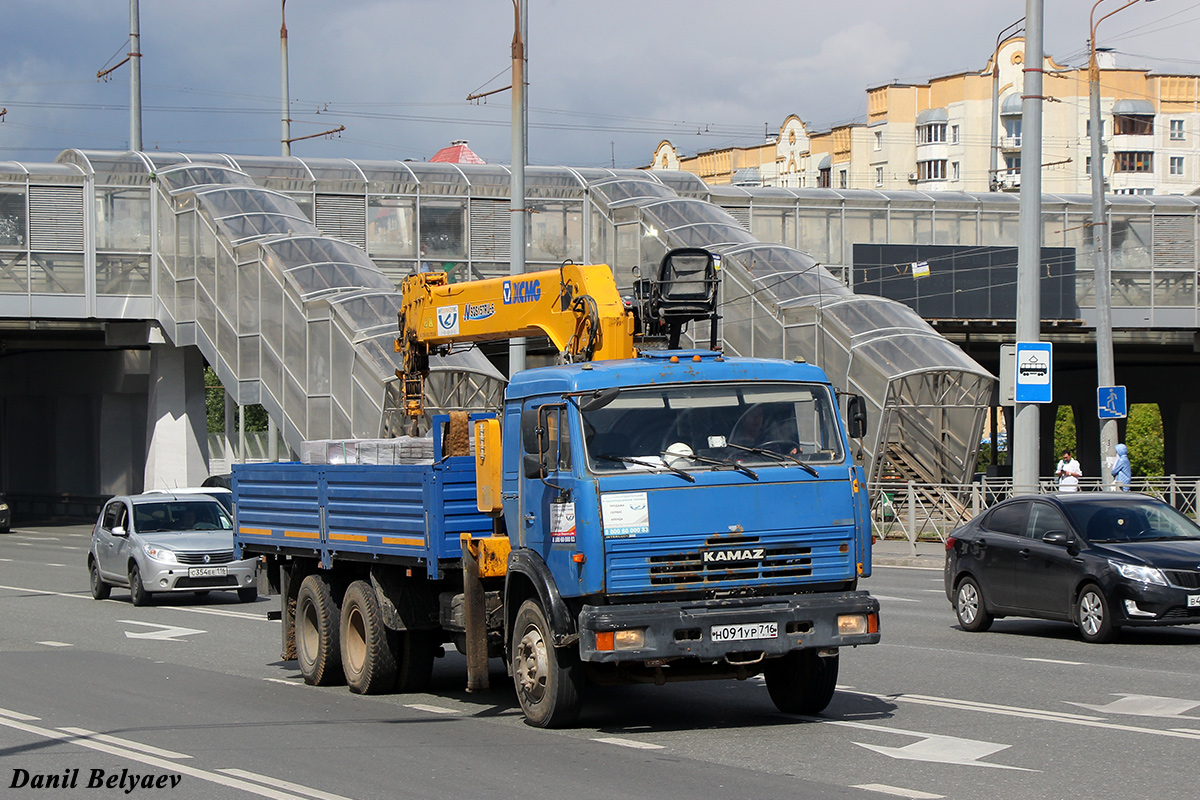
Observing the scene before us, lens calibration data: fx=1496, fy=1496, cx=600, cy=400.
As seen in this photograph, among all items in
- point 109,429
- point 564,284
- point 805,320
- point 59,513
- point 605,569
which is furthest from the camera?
point 59,513

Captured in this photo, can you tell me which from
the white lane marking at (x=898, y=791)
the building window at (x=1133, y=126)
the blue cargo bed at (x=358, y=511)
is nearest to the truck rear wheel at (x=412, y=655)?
the blue cargo bed at (x=358, y=511)

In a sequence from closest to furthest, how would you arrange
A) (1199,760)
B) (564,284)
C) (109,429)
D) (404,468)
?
1. (1199,760)
2. (404,468)
3. (564,284)
4. (109,429)

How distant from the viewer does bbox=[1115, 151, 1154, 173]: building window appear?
106m

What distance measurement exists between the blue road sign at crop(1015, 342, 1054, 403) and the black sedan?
6.47 meters

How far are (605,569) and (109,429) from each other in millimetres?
42055

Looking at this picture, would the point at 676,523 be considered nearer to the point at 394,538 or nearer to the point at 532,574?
the point at 532,574

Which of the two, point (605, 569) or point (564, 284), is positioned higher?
point (564, 284)

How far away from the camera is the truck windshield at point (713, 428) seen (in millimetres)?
9461

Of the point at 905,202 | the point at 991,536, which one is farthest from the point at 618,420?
A: the point at 905,202

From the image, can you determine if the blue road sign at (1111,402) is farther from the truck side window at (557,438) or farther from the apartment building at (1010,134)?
the apartment building at (1010,134)

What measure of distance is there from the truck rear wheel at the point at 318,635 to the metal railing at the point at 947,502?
17.2 meters

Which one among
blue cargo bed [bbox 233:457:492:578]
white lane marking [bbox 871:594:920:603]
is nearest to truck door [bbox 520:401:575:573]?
blue cargo bed [bbox 233:457:492:578]

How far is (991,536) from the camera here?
16000 mm

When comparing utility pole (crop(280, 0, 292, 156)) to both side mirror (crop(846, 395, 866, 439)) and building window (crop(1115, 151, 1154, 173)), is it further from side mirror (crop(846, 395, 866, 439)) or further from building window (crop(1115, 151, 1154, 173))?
building window (crop(1115, 151, 1154, 173))
